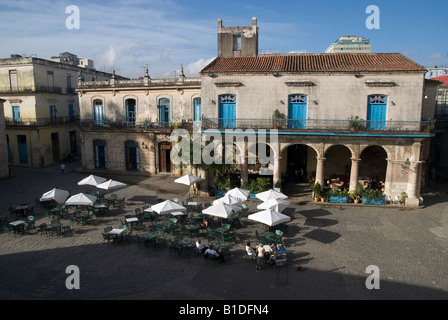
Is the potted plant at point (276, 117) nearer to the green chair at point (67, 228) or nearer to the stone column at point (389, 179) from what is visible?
the stone column at point (389, 179)

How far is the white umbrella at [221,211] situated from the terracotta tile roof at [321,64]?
11525 mm

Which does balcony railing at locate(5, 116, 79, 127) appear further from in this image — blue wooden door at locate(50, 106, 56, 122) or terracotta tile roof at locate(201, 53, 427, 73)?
terracotta tile roof at locate(201, 53, 427, 73)

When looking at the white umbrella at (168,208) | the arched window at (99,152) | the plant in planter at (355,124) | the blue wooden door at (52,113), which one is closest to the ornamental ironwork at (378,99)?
the plant in planter at (355,124)

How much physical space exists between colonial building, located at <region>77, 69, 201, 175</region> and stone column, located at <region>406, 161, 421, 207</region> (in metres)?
18.6

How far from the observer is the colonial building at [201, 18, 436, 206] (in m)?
23.9

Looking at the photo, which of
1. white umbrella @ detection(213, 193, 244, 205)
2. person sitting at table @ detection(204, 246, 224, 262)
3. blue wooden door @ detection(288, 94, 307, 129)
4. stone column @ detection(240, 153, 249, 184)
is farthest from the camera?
stone column @ detection(240, 153, 249, 184)

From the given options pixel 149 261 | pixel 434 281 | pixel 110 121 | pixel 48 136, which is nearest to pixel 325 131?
pixel 434 281

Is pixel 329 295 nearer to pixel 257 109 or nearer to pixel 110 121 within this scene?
pixel 257 109

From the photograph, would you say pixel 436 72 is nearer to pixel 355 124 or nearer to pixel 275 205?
pixel 355 124

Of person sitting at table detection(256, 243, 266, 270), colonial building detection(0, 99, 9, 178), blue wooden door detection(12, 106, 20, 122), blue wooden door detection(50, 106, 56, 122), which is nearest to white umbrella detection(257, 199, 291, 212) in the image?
person sitting at table detection(256, 243, 266, 270)

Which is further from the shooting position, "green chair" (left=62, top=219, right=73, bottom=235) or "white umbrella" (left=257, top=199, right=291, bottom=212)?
"white umbrella" (left=257, top=199, right=291, bottom=212)

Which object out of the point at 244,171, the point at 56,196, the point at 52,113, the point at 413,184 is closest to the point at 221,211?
the point at 244,171

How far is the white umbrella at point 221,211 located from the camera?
17.9m
